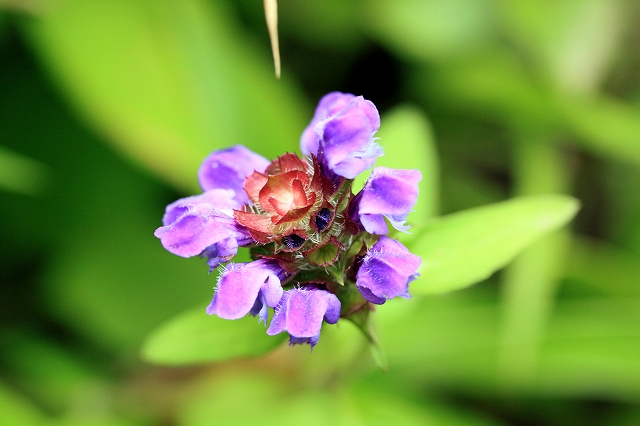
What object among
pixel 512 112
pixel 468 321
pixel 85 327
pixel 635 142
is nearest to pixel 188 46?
pixel 85 327

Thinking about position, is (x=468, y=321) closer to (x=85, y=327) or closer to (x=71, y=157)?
(x=85, y=327)

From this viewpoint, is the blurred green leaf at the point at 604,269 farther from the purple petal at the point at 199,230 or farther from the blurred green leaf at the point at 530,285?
the purple petal at the point at 199,230

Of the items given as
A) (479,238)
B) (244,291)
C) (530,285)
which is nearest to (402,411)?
(530,285)

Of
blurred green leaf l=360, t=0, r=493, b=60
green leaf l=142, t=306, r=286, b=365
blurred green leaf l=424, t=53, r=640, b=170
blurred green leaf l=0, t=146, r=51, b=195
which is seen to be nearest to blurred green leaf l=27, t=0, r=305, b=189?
blurred green leaf l=0, t=146, r=51, b=195

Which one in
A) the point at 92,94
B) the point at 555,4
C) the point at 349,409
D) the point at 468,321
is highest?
the point at 555,4

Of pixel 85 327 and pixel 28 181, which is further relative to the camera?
pixel 28 181

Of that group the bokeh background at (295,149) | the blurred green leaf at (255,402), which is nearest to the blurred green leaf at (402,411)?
the bokeh background at (295,149)

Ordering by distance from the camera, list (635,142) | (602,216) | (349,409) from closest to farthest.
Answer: (349,409)
(635,142)
(602,216)
